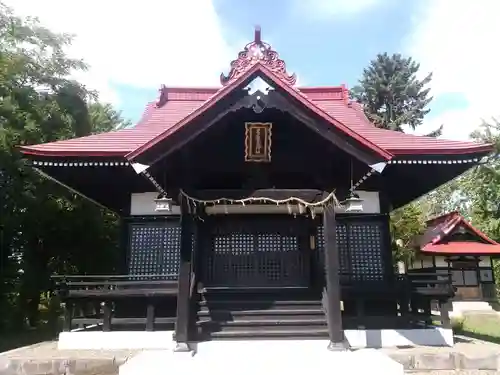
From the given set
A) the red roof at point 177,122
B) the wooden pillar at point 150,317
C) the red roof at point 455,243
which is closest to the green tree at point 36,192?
the red roof at point 177,122

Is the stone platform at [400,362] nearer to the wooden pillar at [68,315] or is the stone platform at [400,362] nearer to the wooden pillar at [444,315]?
the wooden pillar at [444,315]

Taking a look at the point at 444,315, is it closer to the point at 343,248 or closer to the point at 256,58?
the point at 343,248

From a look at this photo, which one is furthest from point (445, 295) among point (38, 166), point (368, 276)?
point (38, 166)

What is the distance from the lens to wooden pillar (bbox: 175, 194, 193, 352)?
268 inches

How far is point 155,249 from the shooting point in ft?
28.8

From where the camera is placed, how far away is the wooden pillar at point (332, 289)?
668 centimetres

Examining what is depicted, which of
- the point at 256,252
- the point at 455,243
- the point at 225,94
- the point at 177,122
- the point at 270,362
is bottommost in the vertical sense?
the point at 270,362

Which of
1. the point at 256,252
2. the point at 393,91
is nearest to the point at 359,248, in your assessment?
the point at 256,252

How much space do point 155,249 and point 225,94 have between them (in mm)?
3820

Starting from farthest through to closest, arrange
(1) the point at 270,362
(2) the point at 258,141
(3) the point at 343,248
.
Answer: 1. (3) the point at 343,248
2. (2) the point at 258,141
3. (1) the point at 270,362

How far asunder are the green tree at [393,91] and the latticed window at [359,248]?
2763 cm

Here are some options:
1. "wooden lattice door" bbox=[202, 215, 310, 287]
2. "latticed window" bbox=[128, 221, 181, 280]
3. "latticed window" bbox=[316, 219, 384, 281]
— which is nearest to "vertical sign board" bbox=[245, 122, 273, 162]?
"wooden lattice door" bbox=[202, 215, 310, 287]

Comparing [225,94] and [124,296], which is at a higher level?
[225,94]

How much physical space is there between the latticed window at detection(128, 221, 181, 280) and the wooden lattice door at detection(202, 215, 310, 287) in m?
0.87
